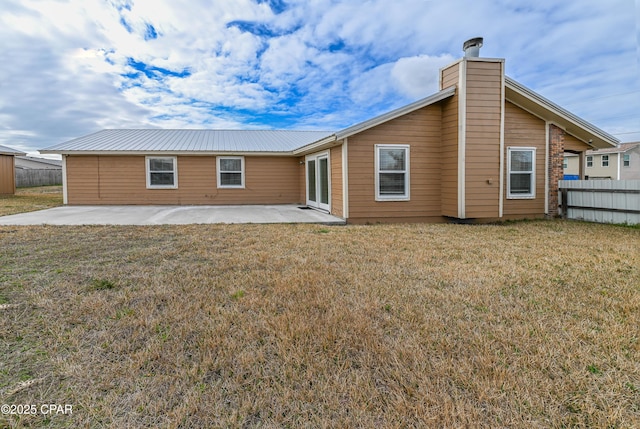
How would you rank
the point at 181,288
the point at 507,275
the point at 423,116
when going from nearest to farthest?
1. the point at 181,288
2. the point at 507,275
3. the point at 423,116

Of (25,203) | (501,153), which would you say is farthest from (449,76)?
(25,203)

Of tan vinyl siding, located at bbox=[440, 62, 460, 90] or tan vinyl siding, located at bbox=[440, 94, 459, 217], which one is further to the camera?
tan vinyl siding, located at bbox=[440, 94, 459, 217]

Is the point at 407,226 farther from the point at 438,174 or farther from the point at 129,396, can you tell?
the point at 129,396

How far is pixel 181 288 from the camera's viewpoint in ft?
12.3

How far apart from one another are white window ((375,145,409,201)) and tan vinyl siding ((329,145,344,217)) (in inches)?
40.1

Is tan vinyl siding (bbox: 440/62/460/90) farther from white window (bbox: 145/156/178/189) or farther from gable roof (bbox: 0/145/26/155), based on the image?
gable roof (bbox: 0/145/26/155)

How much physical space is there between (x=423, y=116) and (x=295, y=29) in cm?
592

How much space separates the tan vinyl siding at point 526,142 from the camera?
941 centimetres

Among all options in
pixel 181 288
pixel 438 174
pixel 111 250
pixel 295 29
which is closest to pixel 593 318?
pixel 181 288

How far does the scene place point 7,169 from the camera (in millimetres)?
18047

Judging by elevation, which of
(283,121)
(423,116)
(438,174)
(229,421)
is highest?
(283,121)

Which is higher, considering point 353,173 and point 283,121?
point 283,121

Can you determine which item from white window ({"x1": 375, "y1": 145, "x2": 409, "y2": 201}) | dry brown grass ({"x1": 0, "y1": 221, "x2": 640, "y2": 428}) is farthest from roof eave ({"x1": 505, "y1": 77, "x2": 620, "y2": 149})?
dry brown grass ({"x1": 0, "y1": 221, "x2": 640, "y2": 428})

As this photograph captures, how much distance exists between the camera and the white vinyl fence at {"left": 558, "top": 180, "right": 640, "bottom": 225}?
8.40 m
